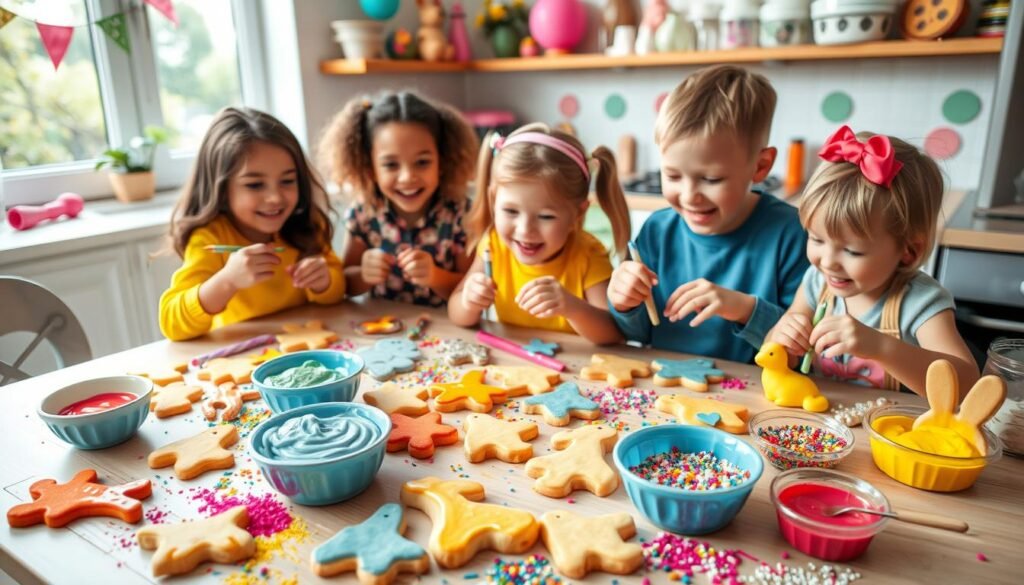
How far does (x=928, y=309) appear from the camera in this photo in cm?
104

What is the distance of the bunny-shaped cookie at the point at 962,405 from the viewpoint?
0.83 meters

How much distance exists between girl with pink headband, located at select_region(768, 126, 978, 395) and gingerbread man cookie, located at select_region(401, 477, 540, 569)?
51 centimetres

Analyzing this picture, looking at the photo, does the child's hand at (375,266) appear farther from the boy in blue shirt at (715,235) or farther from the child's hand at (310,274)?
the boy in blue shirt at (715,235)

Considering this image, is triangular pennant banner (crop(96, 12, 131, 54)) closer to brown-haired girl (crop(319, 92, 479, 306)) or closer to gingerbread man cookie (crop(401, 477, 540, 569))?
brown-haired girl (crop(319, 92, 479, 306))

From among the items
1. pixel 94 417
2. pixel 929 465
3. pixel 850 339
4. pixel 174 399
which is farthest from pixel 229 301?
pixel 929 465

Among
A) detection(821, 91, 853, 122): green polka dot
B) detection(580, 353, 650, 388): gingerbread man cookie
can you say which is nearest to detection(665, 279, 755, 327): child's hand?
detection(580, 353, 650, 388): gingerbread man cookie

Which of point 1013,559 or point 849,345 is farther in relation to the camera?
point 849,345

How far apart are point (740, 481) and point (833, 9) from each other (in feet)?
6.69

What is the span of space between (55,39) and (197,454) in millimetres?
1872

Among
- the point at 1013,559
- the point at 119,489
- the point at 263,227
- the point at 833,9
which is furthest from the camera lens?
the point at 833,9

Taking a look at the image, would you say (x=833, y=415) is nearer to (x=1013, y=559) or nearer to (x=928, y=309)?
(x=928, y=309)

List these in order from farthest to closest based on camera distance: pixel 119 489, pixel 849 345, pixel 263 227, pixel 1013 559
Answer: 1. pixel 263 227
2. pixel 849 345
3. pixel 119 489
4. pixel 1013 559

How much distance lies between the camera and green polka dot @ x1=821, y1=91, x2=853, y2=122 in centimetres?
263

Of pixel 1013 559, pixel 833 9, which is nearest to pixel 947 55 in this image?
pixel 833 9
